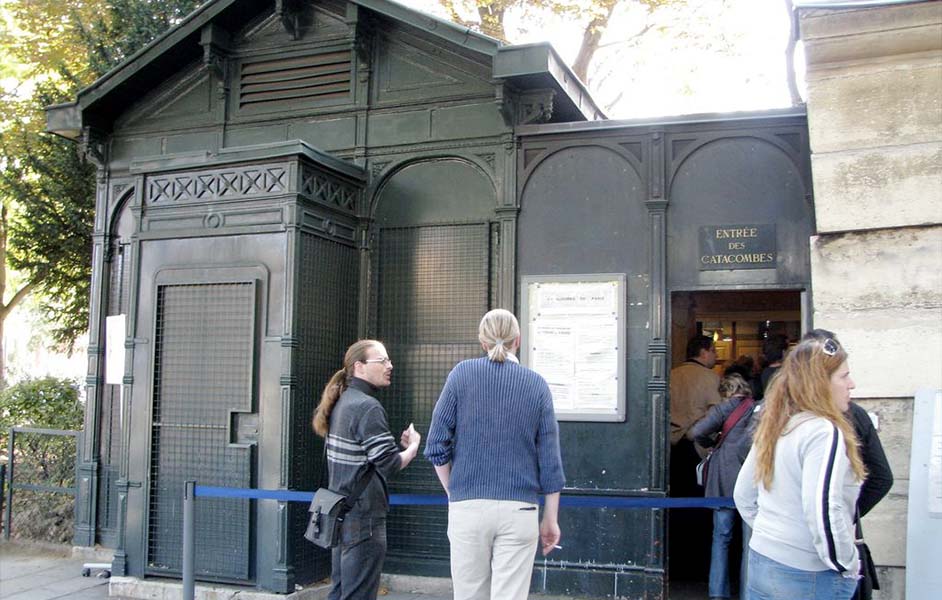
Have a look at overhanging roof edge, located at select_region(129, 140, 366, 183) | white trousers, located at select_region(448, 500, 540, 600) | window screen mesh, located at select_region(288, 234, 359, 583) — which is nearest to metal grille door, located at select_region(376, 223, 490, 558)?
window screen mesh, located at select_region(288, 234, 359, 583)

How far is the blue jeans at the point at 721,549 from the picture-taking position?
280 inches

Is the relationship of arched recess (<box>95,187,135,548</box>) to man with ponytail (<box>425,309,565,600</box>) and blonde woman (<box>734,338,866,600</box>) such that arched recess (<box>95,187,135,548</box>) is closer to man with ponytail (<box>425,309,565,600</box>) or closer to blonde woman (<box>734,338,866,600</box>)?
man with ponytail (<box>425,309,565,600</box>)

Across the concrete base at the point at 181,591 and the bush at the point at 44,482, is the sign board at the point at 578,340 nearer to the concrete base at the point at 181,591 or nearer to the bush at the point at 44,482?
the concrete base at the point at 181,591

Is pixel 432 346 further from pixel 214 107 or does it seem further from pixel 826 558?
pixel 826 558

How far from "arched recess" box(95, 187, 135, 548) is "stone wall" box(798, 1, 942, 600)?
6421 millimetres

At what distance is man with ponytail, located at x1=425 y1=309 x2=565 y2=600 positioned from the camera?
14.7ft

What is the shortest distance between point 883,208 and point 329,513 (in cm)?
417

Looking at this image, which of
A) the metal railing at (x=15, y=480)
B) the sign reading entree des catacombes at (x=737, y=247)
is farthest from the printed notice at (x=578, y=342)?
the metal railing at (x=15, y=480)

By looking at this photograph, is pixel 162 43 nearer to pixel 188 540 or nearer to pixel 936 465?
pixel 188 540

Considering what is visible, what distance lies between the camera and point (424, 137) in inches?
327

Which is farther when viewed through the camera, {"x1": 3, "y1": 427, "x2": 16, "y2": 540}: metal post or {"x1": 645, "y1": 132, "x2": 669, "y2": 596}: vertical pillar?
{"x1": 3, "y1": 427, "x2": 16, "y2": 540}: metal post

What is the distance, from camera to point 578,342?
7.59 m

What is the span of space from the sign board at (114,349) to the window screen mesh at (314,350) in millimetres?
2556

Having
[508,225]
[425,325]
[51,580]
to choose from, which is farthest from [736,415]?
[51,580]
